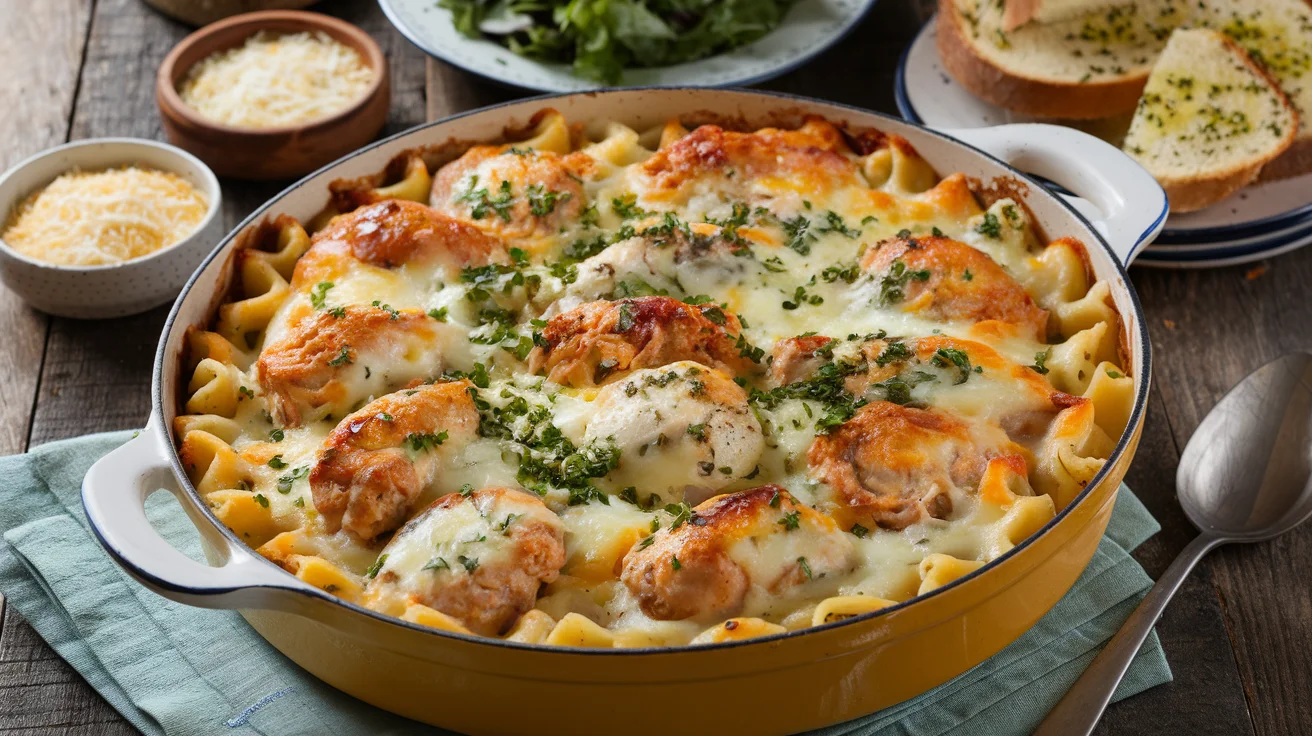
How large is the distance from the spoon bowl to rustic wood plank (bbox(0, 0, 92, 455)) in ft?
12.0

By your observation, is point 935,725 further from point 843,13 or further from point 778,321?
point 843,13

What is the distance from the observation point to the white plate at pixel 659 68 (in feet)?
17.0

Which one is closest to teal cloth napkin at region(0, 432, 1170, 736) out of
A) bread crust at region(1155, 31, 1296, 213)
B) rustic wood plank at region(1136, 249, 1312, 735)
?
rustic wood plank at region(1136, 249, 1312, 735)

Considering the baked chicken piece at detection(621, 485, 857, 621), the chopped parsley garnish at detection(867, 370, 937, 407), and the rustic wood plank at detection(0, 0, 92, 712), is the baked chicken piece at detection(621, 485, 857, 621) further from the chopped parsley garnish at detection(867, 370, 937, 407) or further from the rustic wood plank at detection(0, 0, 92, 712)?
the rustic wood plank at detection(0, 0, 92, 712)

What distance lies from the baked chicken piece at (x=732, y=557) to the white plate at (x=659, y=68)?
2731 mm

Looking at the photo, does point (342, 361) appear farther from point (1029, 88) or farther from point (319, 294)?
point (1029, 88)

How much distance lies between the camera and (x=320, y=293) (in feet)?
11.6

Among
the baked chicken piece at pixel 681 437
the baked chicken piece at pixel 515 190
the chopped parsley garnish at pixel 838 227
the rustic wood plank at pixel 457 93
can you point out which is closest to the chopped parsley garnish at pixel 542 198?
the baked chicken piece at pixel 515 190

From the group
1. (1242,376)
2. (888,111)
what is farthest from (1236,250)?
(888,111)

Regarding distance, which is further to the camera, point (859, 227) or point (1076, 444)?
point (859, 227)

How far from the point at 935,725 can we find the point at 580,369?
1251 mm

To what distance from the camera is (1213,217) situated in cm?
475

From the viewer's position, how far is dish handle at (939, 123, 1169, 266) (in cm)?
361

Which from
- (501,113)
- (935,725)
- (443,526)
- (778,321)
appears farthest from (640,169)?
(935,725)
